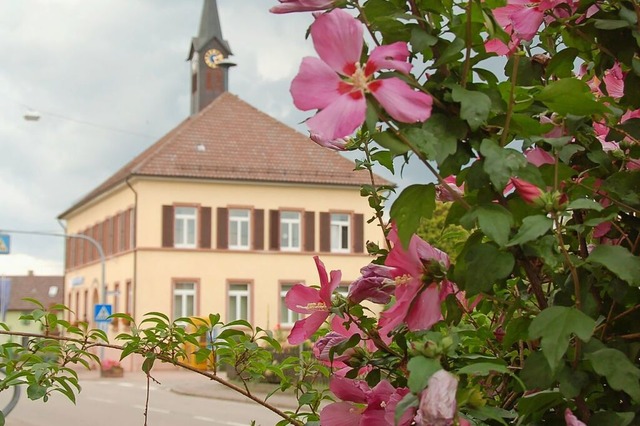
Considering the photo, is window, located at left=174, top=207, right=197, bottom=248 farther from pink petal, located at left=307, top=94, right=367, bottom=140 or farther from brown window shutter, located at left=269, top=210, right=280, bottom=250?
pink petal, located at left=307, top=94, right=367, bottom=140

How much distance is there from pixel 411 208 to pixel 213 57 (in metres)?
45.4

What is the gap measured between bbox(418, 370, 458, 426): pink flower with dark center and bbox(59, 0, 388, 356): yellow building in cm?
3444

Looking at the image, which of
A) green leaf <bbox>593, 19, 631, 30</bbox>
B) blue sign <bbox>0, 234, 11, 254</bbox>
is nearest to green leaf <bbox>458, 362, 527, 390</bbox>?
green leaf <bbox>593, 19, 631, 30</bbox>

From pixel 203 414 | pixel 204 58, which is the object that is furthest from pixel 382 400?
pixel 204 58

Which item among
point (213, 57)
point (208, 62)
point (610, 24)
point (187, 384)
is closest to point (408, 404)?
point (610, 24)

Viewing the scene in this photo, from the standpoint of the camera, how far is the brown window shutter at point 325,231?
37.9 metres

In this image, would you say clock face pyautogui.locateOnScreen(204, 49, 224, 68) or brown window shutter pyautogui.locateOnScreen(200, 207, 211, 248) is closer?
brown window shutter pyautogui.locateOnScreen(200, 207, 211, 248)

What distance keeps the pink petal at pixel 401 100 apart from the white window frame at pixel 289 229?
36505mm

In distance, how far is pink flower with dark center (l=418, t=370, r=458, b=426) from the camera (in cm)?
103

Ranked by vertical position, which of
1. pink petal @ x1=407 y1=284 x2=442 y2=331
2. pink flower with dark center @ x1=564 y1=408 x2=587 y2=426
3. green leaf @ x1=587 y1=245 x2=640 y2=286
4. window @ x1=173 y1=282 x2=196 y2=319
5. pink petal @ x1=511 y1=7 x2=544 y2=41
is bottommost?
pink flower with dark center @ x1=564 y1=408 x2=587 y2=426

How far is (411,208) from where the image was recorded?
1.19m

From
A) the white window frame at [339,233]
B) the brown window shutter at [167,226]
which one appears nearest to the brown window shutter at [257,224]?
the white window frame at [339,233]

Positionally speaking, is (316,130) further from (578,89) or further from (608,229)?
(608,229)

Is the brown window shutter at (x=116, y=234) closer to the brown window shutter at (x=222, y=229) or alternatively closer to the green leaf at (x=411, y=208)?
the brown window shutter at (x=222, y=229)
